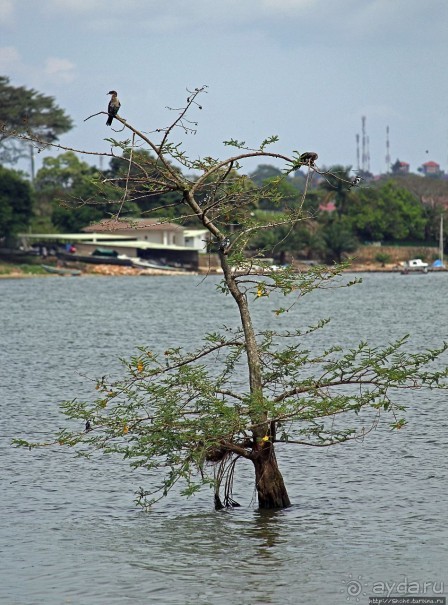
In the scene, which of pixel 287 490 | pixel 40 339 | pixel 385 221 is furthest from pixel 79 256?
pixel 287 490

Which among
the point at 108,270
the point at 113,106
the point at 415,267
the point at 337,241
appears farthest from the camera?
the point at 415,267

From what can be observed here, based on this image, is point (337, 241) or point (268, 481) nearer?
point (268, 481)

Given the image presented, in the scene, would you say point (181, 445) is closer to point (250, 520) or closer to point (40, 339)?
point (250, 520)

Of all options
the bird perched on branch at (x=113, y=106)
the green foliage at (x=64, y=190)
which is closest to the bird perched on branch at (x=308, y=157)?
the bird perched on branch at (x=113, y=106)

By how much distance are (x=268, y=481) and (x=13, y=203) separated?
107932 mm

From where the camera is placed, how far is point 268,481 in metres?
17.2

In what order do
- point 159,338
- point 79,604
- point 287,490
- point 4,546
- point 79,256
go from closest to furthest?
point 79,604 → point 4,546 → point 287,490 → point 159,338 → point 79,256

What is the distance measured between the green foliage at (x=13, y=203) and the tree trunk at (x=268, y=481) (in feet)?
344

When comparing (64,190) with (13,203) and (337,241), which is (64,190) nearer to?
(13,203)

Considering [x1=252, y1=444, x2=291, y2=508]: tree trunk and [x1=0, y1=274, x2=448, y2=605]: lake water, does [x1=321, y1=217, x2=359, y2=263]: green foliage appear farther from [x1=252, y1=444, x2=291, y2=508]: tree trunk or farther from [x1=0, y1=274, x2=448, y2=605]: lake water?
[x1=252, y1=444, x2=291, y2=508]: tree trunk

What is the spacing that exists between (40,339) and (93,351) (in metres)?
8.14

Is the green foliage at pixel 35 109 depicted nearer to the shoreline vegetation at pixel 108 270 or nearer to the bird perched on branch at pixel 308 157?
the shoreline vegetation at pixel 108 270

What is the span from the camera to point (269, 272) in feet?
53.4

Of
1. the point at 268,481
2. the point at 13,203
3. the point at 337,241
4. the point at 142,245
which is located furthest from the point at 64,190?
the point at 268,481
